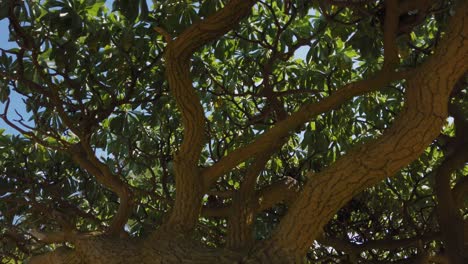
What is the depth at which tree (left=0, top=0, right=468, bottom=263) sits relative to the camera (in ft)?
9.22

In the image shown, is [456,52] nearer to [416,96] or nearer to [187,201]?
[416,96]

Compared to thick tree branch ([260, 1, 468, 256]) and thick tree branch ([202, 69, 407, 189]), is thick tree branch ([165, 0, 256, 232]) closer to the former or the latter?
thick tree branch ([202, 69, 407, 189])

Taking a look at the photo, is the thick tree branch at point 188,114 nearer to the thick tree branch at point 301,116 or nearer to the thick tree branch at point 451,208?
the thick tree branch at point 301,116

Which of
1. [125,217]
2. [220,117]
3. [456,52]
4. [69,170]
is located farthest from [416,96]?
[69,170]

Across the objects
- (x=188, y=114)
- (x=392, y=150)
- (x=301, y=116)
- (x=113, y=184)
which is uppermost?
(x=301, y=116)

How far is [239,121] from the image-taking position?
6.06 metres

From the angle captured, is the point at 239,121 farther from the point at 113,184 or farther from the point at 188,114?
the point at 188,114

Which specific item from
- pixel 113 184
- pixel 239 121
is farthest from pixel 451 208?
pixel 239 121

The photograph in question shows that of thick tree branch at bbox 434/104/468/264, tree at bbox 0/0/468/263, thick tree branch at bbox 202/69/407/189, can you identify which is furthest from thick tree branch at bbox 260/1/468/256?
thick tree branch at bbox 434/104/468/264

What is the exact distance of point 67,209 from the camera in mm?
5316

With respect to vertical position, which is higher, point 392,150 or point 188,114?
point 188,114

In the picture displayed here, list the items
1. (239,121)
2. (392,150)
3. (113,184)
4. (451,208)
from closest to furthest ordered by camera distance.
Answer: (392,150) → (113,184) → (451,208) → (239,121)

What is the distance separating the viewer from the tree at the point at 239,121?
2811 millimetres

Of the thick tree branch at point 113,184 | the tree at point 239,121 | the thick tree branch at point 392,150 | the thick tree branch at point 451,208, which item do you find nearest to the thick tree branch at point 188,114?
the tree at point 239,121
